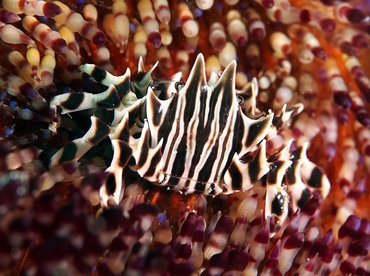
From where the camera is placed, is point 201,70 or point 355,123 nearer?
point 201,70

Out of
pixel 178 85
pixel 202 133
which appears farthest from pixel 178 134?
pixel 178 85

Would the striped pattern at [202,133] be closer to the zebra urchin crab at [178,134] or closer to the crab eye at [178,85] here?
the zebra urchin crab at [178,134]

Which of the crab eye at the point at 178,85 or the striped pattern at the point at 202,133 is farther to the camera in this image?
the crab eye at the point at 178,85

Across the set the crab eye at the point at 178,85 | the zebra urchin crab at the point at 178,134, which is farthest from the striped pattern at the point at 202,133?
the crab eye at the point at 178,85

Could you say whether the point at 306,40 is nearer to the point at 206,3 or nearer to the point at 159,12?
the point at 206,3

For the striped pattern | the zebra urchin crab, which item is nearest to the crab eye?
the zebra urchin crab

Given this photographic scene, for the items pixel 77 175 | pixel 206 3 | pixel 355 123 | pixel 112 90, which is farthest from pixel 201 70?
pixel 355 123

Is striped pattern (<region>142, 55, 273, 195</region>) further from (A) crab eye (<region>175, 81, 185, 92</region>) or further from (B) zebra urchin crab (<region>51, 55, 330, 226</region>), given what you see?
(A) crab eye (<region>175, 81, 185, 92</region>)
